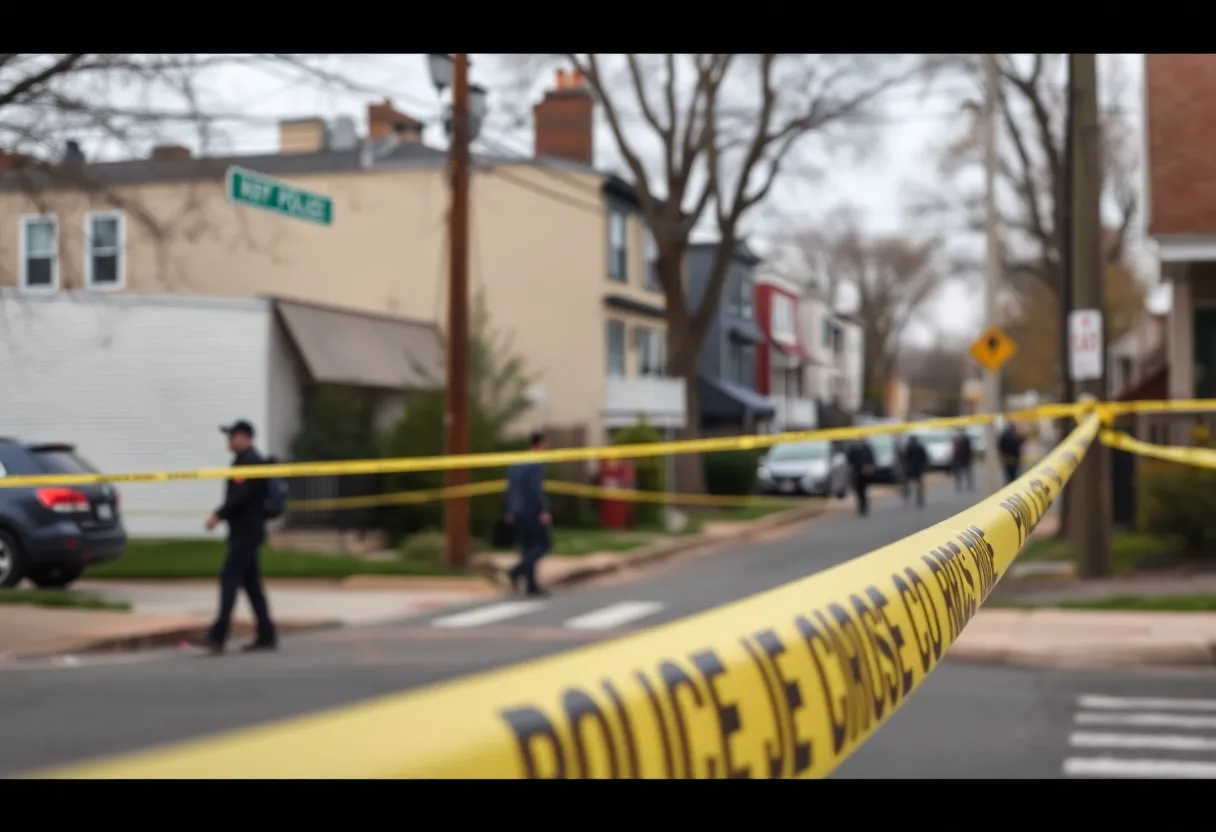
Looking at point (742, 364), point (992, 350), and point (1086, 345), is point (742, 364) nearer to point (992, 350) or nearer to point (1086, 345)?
point (992, 350)

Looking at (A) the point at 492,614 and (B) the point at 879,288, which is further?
(B) the point at 879,288

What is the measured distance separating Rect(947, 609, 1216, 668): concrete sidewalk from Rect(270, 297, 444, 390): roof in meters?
8.72

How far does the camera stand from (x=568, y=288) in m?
31.9

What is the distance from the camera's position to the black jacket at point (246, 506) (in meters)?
10.4

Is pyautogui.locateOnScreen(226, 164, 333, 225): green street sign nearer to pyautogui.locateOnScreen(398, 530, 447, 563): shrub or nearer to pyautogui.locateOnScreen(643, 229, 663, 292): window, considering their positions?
pyautogui.locateOnScreen(398, 530, 447, 563): shrub

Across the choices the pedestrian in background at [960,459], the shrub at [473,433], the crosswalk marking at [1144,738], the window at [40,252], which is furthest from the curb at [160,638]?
the pedestrian in background at [960,459]

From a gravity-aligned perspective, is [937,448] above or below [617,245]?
below

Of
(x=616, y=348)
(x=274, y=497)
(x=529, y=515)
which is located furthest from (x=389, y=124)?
(x=274, y=497)

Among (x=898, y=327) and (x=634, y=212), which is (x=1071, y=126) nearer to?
(x=634, y=212)

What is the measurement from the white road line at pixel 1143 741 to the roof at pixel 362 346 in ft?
35.3

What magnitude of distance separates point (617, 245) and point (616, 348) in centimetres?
243

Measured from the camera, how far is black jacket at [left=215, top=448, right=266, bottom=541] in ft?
34.0

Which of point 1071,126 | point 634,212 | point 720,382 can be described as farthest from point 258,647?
point 720,382

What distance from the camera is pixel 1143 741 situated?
24.9 feet
